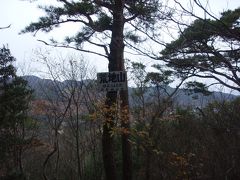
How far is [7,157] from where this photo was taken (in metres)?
19.3

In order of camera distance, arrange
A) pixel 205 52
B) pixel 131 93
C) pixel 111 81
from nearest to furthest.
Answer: pixel 205 52 < pixel 111 81 < pixel 131 93

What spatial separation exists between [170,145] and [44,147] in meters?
15.1

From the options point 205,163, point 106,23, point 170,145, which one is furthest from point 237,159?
point 106,23

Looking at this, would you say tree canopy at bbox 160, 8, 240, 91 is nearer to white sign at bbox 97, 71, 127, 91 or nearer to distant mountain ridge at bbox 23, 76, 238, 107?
white sign at bbox 97, 71, 127, 91

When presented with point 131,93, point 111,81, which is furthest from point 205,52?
point 131,93

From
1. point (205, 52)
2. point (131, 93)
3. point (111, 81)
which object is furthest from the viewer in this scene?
point (131, 93)

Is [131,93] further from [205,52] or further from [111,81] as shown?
[205,52]

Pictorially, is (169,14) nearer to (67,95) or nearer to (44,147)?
(67,95)

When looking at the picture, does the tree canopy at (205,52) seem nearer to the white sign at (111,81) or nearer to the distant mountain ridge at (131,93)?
the white sign at (111,81)

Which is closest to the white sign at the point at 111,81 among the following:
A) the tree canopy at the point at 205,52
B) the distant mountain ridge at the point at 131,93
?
the tree canopy at the point at 205,52

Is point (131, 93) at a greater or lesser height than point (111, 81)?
greater

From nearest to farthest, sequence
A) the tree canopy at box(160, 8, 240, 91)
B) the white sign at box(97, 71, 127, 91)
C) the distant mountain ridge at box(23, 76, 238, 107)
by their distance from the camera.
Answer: the tree canopy at box(160, 8, 240, 91), the white sign at box(97, 71, 127, 91), the distant mountain ridge at box(23, 76, 238, 107)

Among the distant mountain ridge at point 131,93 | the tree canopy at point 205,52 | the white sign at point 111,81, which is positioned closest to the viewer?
the tree canopy at point 205,52

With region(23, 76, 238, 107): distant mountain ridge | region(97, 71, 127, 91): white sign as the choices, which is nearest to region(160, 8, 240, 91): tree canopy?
region(97, 71, 127, 91): white sign
